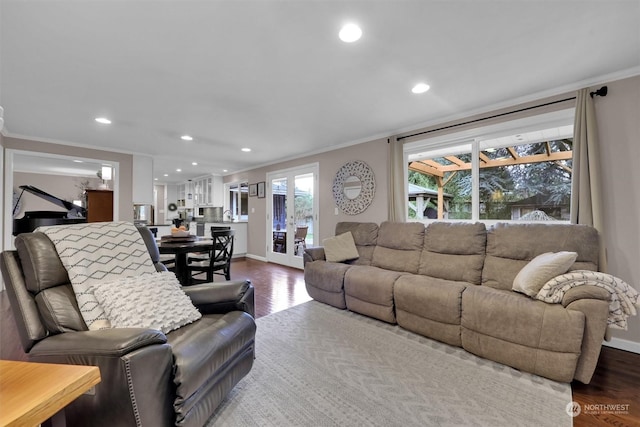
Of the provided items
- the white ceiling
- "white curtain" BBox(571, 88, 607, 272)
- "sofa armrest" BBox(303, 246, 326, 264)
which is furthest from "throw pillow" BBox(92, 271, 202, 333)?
"white curtain" BBox(571, 88, 607, 272)

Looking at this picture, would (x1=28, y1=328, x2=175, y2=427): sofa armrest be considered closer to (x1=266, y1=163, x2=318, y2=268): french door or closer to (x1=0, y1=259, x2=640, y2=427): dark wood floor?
(x1=0, y1=259, x2=640, y2=427): dark wood floor

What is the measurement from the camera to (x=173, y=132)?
392 centimetres

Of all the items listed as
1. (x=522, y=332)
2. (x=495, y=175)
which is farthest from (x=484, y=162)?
(x=522, y=332)

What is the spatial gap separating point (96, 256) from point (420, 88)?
2935 millimetres

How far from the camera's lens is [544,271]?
1978 millimetres

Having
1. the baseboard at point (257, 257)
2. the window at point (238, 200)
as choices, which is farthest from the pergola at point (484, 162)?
the window at point (238, 200)

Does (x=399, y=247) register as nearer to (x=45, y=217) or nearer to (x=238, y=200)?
(x=238, y=200)

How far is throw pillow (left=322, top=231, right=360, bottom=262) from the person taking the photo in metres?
3.52

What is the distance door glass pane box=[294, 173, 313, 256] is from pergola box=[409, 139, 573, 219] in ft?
7.02

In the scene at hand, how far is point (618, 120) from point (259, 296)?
4151 mm

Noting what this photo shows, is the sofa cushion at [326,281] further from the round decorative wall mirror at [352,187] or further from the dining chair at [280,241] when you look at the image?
the dining chair at [280,241]

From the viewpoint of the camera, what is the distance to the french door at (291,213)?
17.2 ft

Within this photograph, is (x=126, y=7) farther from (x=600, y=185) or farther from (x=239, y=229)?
(x=239, y=229)

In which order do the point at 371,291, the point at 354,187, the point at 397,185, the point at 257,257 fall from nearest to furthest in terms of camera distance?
the point at 371,291
the point at 397,185
the point at 354,187
the point at 257,257
